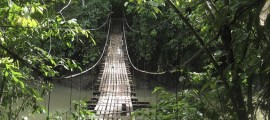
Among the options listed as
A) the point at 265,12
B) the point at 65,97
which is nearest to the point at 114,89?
the point at 65,97

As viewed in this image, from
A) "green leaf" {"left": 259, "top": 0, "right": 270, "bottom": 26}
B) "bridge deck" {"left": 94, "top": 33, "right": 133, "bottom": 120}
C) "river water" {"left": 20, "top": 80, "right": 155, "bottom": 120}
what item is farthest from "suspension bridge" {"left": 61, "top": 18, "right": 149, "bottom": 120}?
"green leaf" {"left": 259, "top": 0, "right": 270, "bottom": 26}

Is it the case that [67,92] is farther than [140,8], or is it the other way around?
[67,92]

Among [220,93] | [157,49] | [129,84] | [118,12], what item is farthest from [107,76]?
[118,12]

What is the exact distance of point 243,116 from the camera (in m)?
0.83

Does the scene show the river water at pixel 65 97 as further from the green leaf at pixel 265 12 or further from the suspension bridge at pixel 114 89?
the green leaf at pixel 265 12

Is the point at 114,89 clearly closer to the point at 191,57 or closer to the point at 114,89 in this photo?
the point at 114,89

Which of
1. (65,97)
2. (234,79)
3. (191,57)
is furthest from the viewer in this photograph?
(65,97)

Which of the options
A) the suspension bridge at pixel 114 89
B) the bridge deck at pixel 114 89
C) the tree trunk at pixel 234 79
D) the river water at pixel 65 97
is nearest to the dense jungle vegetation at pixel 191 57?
the tree trunk at pixel 234 79

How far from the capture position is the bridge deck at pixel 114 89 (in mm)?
3453

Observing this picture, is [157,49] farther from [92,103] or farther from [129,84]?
[92,103]

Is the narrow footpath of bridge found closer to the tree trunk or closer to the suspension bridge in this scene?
the suspension bridge

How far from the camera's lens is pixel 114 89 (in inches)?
185

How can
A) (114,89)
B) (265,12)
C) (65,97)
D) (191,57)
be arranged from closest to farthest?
(265,12)
(191,57)
(114,89)
(65,97)

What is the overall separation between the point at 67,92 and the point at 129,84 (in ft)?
10.3
